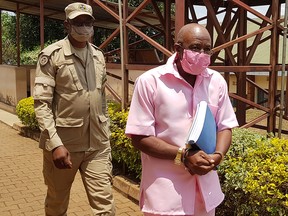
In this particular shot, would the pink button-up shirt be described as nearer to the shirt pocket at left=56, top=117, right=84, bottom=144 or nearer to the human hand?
the human hand

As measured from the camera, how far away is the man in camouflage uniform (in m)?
2.86

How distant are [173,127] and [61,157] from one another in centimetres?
105

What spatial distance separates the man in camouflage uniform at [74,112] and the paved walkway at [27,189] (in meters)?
1.37

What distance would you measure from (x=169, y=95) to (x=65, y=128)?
1233 millimetres

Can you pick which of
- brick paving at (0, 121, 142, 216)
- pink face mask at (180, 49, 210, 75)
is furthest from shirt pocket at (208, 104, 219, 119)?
brick paving at (0, 121, 142, 216)

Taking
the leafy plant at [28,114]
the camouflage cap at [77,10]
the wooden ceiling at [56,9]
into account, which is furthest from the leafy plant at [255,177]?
the wooden ceiling at [56,9]

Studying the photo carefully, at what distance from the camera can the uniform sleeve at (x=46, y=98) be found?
2.75m

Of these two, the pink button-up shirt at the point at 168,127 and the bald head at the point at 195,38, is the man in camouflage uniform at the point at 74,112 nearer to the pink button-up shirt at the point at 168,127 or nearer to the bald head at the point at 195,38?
the pink button-up shirt at the point at 168,127

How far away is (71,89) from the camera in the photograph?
115 inches

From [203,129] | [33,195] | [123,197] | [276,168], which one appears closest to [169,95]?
[203,129]

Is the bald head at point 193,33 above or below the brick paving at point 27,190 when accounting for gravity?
above

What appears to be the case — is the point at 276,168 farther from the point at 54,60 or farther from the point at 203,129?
the point at 54,60

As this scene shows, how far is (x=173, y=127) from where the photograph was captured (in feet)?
6.47

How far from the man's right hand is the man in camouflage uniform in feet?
0.35
